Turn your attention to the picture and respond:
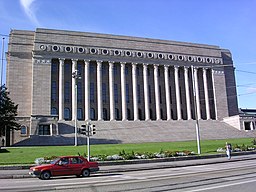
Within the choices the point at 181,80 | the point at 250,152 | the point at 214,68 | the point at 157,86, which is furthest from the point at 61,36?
the point at 250,152

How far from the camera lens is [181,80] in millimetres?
77188

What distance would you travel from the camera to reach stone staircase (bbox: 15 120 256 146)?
44438 mm

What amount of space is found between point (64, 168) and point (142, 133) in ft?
118

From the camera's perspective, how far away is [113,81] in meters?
68.9

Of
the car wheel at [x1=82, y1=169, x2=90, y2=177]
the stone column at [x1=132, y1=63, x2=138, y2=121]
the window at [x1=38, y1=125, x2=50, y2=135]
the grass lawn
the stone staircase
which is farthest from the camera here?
the stone column at [x1=132, y1=63, x2=138, y2=121]

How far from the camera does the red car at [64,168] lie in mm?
15797

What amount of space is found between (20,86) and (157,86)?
3234 cm

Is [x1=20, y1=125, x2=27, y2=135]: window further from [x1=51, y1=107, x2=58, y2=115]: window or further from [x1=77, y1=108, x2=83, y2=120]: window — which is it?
[x1=77, y1=108, x2=83, y2=120]: window

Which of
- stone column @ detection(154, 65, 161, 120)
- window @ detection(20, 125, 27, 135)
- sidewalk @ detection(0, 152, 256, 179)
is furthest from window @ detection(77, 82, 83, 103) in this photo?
sidewalk @ detection(0, 152, 256, 179)

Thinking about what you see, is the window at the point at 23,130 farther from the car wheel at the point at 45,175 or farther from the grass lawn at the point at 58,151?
the car wheel at the point at 45,175

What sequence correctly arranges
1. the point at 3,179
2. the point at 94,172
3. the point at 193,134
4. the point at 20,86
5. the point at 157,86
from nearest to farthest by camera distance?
1. the point at 3,179
2. the point at 94,172
3. the point at 193,134
4. the point at 20,86
5. the point at 157,86

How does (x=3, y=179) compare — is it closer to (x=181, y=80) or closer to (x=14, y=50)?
(x=14, y=50)

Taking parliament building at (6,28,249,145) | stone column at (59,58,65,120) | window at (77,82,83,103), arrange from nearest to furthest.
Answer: parliament building at (6,28,249,145) → stone column at (59,58,65,120) → window at (77,82,83,103)

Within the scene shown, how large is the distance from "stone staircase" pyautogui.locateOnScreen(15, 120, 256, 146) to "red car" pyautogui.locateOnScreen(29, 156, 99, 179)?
86.3ft
